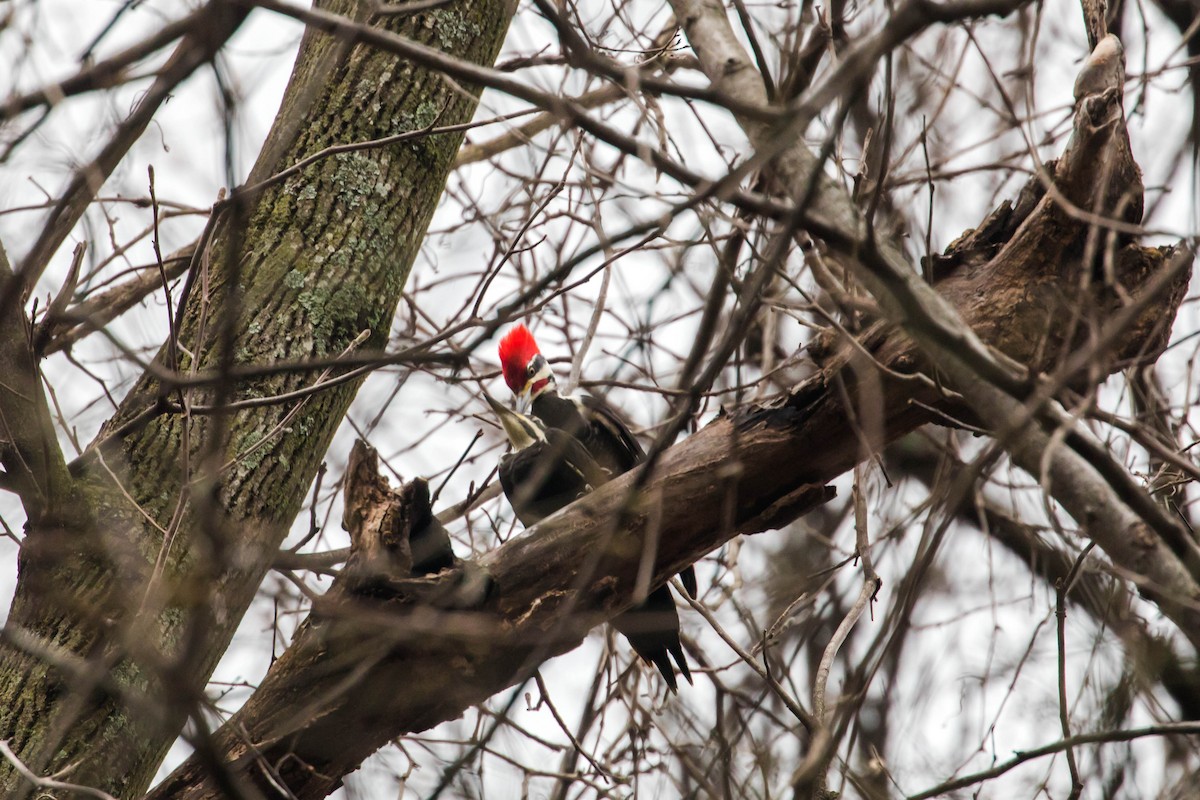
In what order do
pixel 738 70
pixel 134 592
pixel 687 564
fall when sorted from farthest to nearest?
1. pixel 687 564
2. pixel 134 592
3. pixel 738 70

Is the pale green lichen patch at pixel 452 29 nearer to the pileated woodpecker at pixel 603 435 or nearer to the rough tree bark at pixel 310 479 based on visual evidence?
the rough tree bark at pixel 310 479

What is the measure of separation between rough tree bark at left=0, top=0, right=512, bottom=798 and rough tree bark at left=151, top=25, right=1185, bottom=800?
10.0 inches

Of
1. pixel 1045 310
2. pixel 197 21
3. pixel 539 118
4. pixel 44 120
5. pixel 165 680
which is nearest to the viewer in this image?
pixel 165 680

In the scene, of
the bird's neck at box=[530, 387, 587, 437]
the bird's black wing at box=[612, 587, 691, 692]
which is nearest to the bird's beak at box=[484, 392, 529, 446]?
the bird's neck at box=[530, 387, 587, 437]

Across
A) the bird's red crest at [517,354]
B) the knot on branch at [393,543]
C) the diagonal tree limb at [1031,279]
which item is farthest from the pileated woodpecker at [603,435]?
the diagonal tree limb at [1031,279]

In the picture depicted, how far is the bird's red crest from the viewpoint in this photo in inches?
194

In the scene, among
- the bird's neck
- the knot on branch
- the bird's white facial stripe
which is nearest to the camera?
the knot on branch

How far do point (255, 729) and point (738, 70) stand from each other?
1772mm

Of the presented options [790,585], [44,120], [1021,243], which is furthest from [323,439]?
[1021,243]

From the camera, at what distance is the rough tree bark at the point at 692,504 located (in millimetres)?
2408

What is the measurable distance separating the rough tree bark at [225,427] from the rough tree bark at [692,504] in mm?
254

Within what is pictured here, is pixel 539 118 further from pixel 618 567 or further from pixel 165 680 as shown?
pixel 165 680

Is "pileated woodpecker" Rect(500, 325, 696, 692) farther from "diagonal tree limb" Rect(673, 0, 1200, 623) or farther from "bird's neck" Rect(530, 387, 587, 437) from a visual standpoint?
"diagonal tree limb" Rect(673, 0, 1200, 623)

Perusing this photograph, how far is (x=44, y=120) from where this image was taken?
6.18 feet
